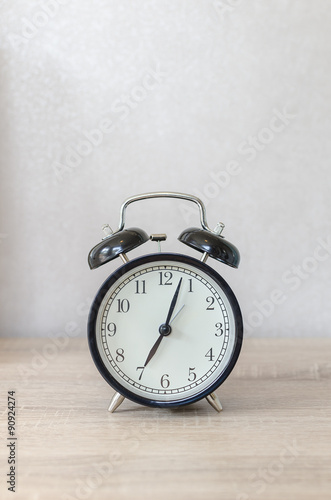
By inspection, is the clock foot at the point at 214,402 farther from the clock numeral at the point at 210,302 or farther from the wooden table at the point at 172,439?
the clock numeral at the point at 210,302

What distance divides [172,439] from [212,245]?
0.96ft

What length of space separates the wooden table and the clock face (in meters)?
0.06

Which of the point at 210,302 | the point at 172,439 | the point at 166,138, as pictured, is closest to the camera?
the point at 172,439

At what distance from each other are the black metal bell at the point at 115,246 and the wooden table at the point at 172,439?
25 centimetres

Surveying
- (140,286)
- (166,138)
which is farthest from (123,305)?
(166,138)

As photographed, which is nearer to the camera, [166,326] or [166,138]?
[166,326]

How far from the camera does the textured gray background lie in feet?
4.51

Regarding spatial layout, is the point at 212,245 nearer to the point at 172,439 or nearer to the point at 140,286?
the point at 140,286

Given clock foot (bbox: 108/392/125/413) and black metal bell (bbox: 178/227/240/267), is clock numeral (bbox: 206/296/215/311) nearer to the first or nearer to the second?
black metal bell (bbox: 178/227/240/267)

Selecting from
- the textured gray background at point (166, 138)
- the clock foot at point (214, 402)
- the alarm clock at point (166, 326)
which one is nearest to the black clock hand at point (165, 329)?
the alarm clock at point (166, 326)

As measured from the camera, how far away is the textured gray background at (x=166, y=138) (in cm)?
137

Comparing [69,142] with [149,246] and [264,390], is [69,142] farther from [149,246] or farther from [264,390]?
[264,390]

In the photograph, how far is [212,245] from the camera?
0.89 m

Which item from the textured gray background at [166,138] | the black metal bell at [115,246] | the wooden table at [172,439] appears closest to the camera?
the wooden table at [172,439]
